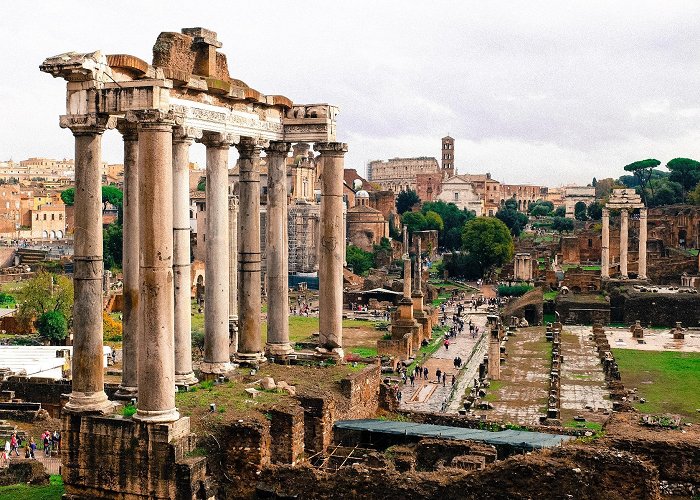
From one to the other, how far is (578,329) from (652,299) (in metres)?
6.27

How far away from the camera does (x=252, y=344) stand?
1836cm

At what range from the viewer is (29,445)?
22953mm

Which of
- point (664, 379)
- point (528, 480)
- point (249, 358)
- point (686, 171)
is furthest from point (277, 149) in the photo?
point (686, 171)

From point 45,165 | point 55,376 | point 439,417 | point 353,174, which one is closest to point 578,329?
point 55,376

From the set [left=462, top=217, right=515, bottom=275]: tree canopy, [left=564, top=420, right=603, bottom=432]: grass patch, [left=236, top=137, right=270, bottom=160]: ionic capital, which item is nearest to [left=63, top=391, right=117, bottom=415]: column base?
[left=236, top=137, right=270, bottom=160]: ionic capital

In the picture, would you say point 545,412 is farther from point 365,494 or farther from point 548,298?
point 548,298

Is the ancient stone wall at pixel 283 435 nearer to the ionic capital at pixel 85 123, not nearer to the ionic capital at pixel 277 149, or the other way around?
the ionic capital at pixel 85 123

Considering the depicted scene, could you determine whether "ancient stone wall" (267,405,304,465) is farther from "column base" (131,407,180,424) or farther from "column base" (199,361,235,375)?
"column base" (199,361,235,375)

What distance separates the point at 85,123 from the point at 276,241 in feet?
20.4

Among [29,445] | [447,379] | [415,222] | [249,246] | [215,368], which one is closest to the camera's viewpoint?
[215,368]

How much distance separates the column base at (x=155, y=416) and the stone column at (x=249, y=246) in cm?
532

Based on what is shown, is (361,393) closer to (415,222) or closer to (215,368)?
(215,368)

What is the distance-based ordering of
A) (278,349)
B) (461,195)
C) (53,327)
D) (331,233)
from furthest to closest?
1. (461,195)
2. (53,327)
3. (278,349)
4. (331,233)

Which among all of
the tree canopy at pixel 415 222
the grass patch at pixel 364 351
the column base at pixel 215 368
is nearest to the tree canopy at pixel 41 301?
the grass patch at pixel 364 351
